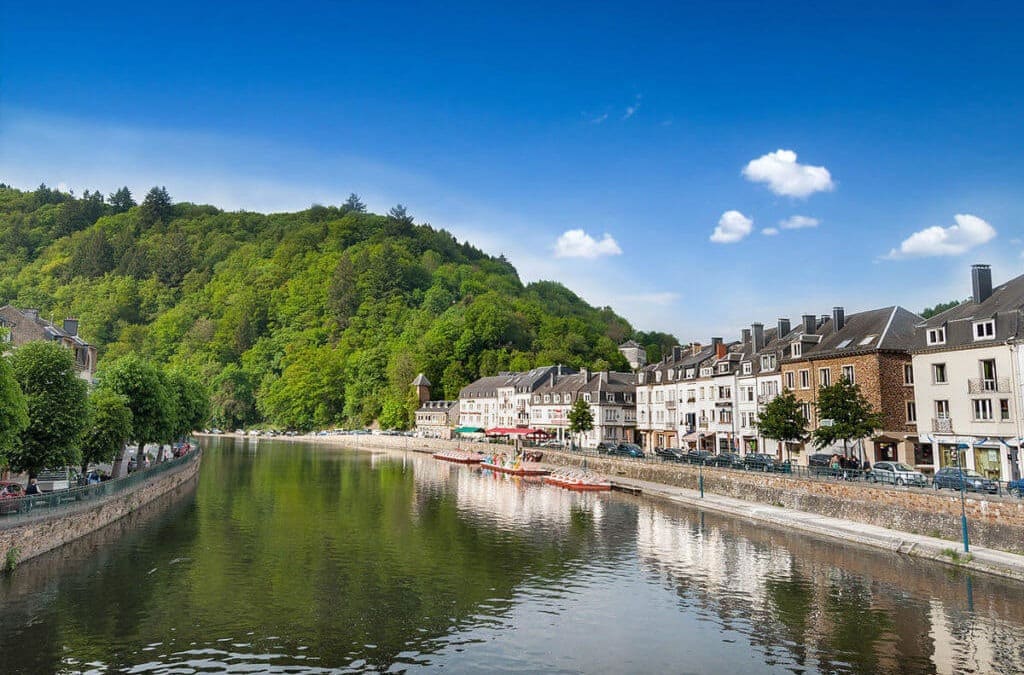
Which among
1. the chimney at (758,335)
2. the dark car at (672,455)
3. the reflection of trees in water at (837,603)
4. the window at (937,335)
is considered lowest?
the reflection of trees in water at (837,603)

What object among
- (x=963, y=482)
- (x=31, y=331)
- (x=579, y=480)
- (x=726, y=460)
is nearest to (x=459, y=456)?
(x=579, y=480)

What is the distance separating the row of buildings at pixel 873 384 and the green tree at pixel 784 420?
158 cm

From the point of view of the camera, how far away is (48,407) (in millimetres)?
28703

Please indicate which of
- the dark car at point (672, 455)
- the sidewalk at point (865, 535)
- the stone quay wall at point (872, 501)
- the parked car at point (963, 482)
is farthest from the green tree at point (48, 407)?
the dark car at point (672, 455)

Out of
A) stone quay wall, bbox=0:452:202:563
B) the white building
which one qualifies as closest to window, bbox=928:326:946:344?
the white building

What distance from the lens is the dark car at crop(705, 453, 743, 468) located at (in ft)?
158

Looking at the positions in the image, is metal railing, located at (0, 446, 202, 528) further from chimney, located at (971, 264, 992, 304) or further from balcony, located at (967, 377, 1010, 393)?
chimney, located at (971, 264, 992, 304)

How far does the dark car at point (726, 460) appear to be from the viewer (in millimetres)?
48309

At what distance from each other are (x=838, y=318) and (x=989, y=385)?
17082 mm

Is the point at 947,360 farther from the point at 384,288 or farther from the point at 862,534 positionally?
the point at 384,288

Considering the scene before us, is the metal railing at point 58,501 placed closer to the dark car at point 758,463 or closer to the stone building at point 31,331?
the stone building at point 31,331

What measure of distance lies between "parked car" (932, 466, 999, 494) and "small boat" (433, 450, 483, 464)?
64354 millimetres

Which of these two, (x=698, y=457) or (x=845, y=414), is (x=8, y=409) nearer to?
(x=845, y=414)

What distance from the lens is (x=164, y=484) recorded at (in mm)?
46875
